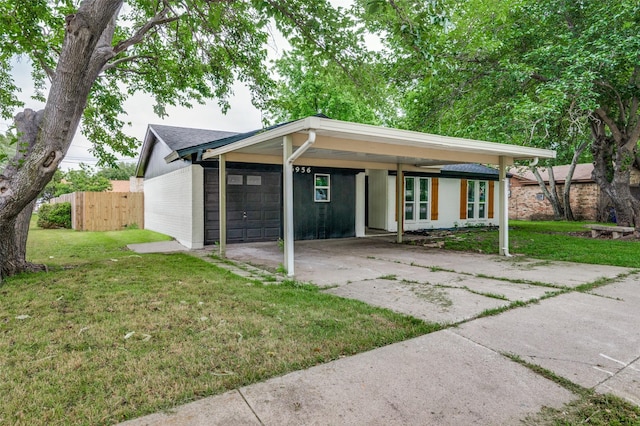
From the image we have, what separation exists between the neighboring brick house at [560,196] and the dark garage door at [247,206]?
502 inches

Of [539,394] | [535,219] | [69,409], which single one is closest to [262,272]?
[69,409]

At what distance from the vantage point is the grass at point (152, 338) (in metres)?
2.09

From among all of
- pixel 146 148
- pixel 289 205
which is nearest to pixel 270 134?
pixel 289 205

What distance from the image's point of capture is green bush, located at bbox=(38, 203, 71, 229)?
14805 mm

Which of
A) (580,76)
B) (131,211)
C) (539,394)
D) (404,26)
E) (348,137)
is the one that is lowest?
(539,394)

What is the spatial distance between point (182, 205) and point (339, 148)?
578 centimetres

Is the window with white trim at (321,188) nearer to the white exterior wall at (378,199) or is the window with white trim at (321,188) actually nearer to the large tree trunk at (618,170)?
the white exterior wall at (378,199)

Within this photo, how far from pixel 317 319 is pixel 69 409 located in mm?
2032

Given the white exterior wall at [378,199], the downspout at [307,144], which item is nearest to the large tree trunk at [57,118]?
the downspout at [307,144]

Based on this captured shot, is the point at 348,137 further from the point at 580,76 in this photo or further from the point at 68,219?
the point at 68,219

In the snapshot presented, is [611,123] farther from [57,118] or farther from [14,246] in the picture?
[14,246]

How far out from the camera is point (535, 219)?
20.8 meters

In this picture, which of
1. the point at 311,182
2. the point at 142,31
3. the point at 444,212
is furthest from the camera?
the point at 444,212

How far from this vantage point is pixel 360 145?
19.7 feet
